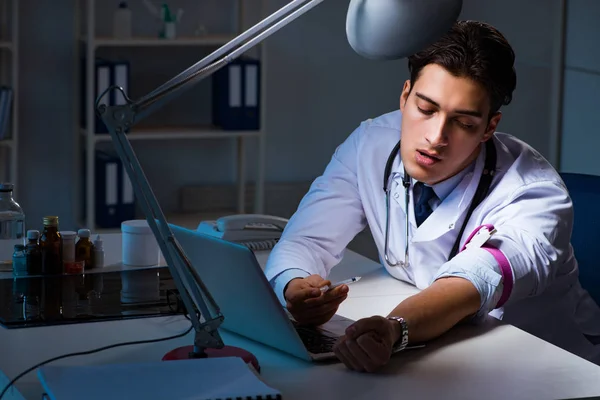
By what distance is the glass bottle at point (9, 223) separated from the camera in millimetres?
2156

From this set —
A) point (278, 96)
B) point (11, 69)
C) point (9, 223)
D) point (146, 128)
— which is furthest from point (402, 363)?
point (278, 96)

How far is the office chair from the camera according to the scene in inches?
86.9

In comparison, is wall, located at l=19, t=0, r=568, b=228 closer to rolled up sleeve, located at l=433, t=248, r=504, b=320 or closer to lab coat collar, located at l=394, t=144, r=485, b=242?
lab coat collar, located at l=394, t=144, r=485, b=242

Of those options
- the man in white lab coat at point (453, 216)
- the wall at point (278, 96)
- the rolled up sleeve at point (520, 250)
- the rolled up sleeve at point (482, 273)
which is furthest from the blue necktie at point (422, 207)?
the wall at point (278, 96)

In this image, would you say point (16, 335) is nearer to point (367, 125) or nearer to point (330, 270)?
point (330, 270)

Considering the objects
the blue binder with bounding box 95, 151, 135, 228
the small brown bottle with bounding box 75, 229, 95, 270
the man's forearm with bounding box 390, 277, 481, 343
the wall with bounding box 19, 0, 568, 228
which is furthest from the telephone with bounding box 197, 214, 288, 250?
the wall with bounding box 19, 0, 568, 228

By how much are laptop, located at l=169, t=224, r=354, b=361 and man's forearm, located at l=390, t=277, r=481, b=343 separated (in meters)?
0.13

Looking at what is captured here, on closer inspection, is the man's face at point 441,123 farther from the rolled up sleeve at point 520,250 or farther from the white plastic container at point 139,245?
the white plastic container at point 139,245

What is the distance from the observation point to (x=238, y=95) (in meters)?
4.26

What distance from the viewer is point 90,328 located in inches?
67.4

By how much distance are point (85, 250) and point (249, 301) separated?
2.10 feet

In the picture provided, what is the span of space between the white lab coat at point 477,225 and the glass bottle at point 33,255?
0.48 meters

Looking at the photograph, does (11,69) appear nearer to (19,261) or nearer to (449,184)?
(19,261)

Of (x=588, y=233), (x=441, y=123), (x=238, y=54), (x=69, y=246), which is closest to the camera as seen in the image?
(x=238, y=54)
